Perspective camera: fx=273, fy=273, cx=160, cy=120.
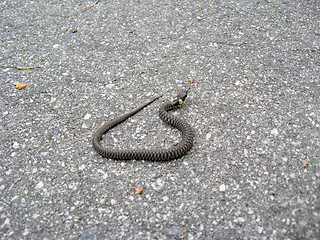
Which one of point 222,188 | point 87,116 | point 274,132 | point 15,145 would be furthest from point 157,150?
point 15,145

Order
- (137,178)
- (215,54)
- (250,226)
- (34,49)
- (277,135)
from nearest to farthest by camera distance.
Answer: (250,226), (137,178), (277,135), (215,54), (34,49)

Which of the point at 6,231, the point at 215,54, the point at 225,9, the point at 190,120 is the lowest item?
the point at 6,231

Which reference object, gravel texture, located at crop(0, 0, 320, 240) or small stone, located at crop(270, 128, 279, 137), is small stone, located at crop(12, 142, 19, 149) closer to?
gravel texture, located at crop(0, 0, 320, 240)

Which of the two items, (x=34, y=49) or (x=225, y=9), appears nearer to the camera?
(x=34, y=49)

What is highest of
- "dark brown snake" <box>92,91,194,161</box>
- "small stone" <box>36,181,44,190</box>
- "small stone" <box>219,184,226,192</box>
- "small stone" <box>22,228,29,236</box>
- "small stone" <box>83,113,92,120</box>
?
"dark brown snake" <box>92,91,194,161</box>

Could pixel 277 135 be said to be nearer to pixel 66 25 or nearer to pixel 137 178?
pixel 137 178

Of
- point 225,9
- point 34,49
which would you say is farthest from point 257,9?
point 34,49

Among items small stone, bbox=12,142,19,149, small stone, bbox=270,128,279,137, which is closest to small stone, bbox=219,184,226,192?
small stone, bbox=270,128,279,137

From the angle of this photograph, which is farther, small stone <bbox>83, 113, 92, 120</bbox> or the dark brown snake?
small stone <bbox>83, 113, 92, 120</bbox>

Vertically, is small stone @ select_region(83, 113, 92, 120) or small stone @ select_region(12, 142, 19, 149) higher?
small stone @ select_region(83, 113, 92, 120)
